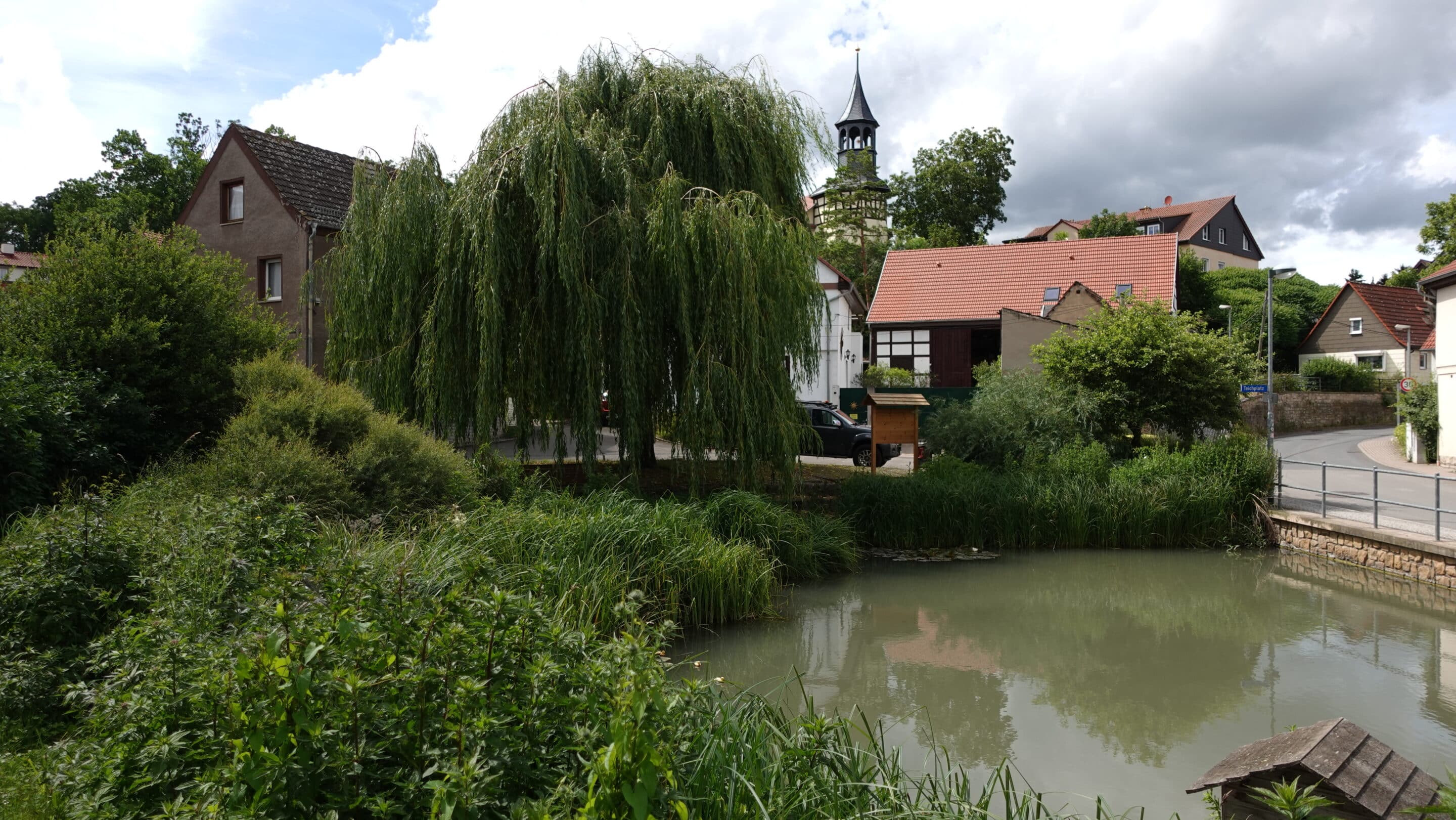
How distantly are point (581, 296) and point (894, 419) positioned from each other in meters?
7.29

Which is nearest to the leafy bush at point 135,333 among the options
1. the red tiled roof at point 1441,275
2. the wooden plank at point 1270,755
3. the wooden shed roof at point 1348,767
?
the wooden plank at point 1270,755

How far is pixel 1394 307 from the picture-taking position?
1772 inches

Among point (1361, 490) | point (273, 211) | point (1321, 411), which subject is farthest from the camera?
point (1321, 411)

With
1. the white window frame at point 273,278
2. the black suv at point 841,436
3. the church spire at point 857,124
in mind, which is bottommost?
the black suv at point 841,436

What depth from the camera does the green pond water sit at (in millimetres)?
6738

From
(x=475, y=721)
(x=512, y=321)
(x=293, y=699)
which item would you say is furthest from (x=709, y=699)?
(x=512, y=321)

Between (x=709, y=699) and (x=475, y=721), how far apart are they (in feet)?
6.17

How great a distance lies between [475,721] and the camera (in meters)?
3.03

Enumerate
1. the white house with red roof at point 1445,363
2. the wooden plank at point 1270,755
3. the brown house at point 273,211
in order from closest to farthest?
the wooden plank at point 1270,755
the white house with red roof at point 1445,363
the brown house at point 273,211

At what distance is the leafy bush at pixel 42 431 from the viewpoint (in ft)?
25.0

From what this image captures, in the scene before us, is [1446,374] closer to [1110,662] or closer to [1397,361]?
[1110,662]

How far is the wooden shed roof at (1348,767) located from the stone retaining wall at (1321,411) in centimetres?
3303

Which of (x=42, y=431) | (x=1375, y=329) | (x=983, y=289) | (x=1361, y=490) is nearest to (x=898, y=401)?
(x=1361, y=490)

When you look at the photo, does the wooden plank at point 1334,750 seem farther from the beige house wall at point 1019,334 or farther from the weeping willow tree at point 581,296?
the beige house wall at point 1019,334
